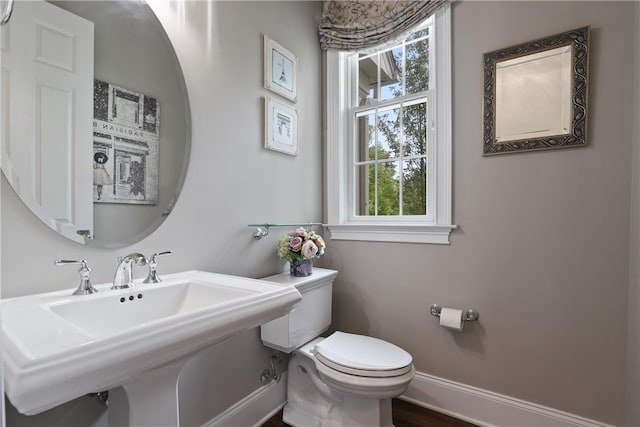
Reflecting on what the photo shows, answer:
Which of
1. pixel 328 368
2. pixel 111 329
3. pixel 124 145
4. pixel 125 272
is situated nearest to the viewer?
pixel 111 329

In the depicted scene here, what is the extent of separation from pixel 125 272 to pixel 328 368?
92 centimetres

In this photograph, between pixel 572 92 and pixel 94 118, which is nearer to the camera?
pixel 94 118

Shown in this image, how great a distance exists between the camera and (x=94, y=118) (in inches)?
41.5

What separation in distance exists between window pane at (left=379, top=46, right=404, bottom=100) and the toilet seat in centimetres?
151

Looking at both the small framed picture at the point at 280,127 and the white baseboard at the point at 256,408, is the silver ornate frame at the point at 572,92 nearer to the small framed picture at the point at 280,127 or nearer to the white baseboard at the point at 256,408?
the small framed picture at the point at 280,127

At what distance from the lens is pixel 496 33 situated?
64.1 inches

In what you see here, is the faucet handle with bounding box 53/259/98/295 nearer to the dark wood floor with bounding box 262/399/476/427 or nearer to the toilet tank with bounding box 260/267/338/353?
the toilet tank with bounding box 260/267/338/353

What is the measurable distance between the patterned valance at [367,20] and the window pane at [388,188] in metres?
0.79

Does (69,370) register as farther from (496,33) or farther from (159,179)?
(496,33)

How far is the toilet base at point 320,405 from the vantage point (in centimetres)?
142

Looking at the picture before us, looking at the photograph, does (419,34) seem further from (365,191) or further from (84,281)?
(84,281)

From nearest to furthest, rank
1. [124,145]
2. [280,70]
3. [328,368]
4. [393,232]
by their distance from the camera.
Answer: [124,145] < [328,368] < [280,70] < [393,232]

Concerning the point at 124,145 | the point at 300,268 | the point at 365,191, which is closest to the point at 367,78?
the point at 365,191

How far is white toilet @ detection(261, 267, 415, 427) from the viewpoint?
1.33 m
